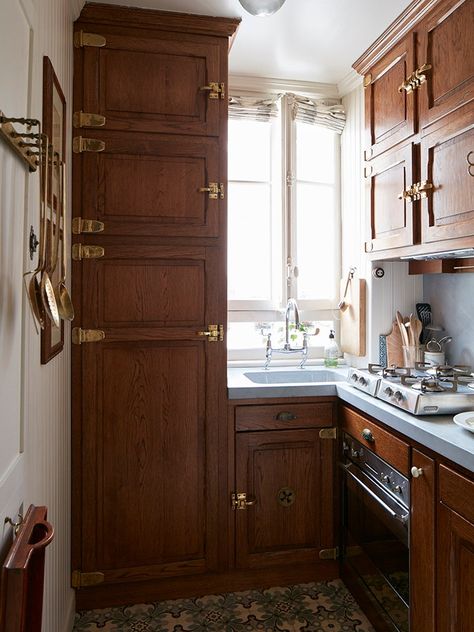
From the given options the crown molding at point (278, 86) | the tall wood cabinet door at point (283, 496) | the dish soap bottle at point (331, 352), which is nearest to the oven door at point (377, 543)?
the tall wood cabinet door at point (283, 496)

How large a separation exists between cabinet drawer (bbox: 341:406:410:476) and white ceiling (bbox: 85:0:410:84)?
5.67 ft

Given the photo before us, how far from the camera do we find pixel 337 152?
9.44 feet

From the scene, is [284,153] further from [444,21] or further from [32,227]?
[32,227]

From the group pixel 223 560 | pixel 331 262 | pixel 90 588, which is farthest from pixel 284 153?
pixel 90 588

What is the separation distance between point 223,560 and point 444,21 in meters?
2.37

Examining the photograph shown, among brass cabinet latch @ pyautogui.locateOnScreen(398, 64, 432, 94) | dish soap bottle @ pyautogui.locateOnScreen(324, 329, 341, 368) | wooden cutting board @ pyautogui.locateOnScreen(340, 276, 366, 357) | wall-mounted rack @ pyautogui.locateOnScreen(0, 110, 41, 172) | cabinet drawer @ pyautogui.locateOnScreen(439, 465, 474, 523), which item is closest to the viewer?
wall-mounted rack @ pyautogui.locateOnScreen(0, 110, 41, 172)

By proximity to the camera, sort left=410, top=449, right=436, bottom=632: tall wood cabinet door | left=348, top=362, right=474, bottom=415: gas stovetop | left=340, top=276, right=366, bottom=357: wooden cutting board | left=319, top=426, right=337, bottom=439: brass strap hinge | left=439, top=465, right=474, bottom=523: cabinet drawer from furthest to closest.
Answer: left=340, top=276, right=366, bottom=357: wooden cutting board < left=319, top=426, right=337, bottom=439: brass strap hinge < left=348, top=362, right=474, bottom=415: gas stovetop < left=410, top=449, right=436, bottom=632: tall wood cabinet door < left=439, top=465, right=474, bottom=523: cabinet drawer

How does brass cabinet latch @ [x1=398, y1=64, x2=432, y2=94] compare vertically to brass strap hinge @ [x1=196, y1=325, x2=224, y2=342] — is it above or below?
above

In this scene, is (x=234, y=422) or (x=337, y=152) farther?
(x=337, y=152)

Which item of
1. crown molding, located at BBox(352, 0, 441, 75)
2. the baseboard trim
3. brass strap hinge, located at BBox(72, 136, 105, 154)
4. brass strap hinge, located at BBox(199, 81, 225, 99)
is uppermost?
crown molding, located at BBox(352, 0, 441, 75)

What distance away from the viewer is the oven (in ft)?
5.47

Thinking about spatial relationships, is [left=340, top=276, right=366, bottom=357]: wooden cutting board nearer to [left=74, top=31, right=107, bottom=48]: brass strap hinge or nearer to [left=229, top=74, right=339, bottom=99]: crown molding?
[left=229, top=74, right=339, bottom=99]: crown molding

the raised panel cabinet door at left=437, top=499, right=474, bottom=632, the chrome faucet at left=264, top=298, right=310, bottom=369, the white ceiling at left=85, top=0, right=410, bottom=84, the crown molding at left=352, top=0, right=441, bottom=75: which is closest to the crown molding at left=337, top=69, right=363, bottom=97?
the white ceiling at left=85, top=0, right=410, bottom=84

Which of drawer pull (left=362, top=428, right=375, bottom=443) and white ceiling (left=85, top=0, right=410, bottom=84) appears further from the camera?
white ceiling (left=85, top=0, right=410, bottom=84)
